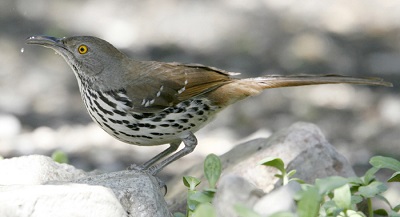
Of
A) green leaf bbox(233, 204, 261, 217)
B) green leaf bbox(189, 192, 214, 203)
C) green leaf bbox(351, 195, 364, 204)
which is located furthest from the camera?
green leaf bbox(351, 195, 364, 204)

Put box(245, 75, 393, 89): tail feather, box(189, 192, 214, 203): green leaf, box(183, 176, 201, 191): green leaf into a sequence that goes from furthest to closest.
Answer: box(245, 75, 393, 89): tail feather → box(183, 176, 201, 191): green leaf → box(189, 192, 214, 203): green leaf

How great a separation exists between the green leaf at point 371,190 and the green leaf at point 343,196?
252 mm

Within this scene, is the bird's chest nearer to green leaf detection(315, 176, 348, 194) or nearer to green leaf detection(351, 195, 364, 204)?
green leaf detection(351, 195, 364, 204)

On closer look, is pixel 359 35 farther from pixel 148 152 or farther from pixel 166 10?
pixel 148 152

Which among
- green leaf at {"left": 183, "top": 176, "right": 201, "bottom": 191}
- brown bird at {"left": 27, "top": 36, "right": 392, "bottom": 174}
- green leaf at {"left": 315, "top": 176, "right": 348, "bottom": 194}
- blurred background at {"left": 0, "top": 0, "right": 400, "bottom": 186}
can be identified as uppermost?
green leaf at {"left": 315, "top": 176, "right": 348, "bottom": 194}

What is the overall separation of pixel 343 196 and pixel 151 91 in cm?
198

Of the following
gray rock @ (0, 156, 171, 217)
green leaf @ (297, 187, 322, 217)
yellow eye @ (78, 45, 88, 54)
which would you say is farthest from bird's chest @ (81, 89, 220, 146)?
green leaf @ (297, 187, 322, 217)

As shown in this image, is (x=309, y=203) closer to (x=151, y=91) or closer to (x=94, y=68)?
(x=151, y=91)

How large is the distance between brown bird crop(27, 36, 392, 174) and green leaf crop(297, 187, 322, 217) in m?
1.99

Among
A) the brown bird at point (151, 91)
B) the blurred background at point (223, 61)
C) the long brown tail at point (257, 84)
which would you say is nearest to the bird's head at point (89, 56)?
the brown bird at point (151, 91)

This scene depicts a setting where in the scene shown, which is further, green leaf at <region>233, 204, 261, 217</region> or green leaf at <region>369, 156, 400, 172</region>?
green leaf at <region>369, 156, 400, 172</region>

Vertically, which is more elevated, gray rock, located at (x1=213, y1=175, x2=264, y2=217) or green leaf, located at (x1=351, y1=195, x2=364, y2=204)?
gray rock, located at (x1=213, y1=175, x2=264, y2=217)

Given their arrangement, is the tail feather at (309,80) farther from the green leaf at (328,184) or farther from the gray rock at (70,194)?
the green leaf at (328,184)

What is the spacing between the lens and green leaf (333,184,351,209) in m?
2.14
